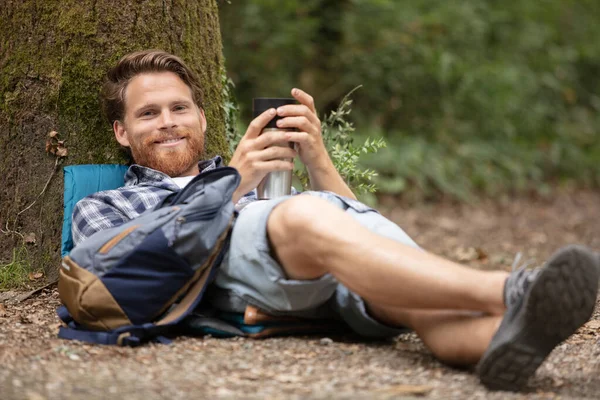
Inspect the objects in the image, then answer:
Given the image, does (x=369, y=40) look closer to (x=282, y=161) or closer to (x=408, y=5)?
(x=408, y=5)

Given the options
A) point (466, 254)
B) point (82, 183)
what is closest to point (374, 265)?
point (82, 183)

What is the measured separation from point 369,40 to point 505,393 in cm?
777

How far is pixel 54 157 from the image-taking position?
11.7 ft

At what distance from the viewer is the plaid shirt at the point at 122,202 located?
2.97m

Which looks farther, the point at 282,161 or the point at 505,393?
the point at 282,161

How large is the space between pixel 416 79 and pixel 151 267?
7.37 meters

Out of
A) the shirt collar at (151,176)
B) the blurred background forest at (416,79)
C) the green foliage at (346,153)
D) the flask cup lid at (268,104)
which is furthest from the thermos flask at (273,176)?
the blurred background forest at (416,79)

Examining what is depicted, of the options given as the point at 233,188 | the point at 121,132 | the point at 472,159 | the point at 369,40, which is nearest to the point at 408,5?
the point at 369,40

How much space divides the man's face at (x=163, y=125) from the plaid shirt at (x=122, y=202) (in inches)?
2.5

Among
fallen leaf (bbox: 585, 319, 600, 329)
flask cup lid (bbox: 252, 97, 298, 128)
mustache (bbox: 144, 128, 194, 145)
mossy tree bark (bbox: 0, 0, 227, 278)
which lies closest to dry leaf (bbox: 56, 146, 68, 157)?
mossy tree bark (bbox: 0, 0, 227, 278)

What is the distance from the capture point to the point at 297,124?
9.66ft

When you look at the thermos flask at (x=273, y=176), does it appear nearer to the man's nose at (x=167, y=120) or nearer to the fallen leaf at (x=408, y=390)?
the man's nose at (x=167, y=120)

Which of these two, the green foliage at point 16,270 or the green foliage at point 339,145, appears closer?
the green foliage at point 16,270

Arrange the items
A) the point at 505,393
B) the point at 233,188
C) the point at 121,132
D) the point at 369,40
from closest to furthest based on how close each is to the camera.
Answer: the point at 505,393
the point at 233,188
the point at 121,132
the point at 369,40
